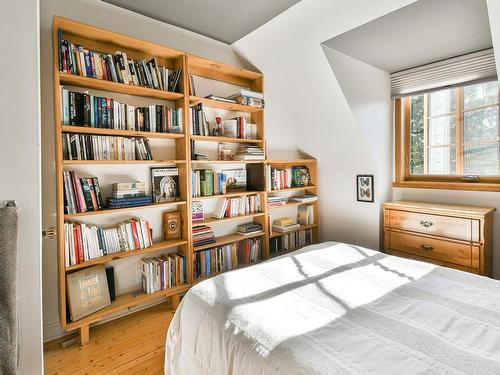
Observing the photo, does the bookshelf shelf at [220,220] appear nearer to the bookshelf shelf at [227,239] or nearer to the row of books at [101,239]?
the bookshelf shelf at [227,239]

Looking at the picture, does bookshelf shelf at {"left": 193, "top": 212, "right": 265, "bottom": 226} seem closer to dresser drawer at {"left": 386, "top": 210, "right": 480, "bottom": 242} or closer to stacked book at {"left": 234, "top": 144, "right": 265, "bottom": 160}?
stacked book at {"left": 234, "top": 144, "right": 265, "bottom": 160}

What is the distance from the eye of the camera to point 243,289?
4.81 ft

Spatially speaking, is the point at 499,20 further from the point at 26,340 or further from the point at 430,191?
the point at 26,340

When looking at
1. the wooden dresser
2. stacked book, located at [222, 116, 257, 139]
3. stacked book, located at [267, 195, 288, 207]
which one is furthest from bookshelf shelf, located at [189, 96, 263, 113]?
the wooden dresser

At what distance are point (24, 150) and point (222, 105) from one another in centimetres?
197

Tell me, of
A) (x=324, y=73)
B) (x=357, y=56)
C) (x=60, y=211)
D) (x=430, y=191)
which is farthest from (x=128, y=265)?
(x=430, y=191)

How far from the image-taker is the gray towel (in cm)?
78

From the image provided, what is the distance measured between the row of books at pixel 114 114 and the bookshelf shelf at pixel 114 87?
0.09 m

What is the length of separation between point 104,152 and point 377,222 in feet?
8.40

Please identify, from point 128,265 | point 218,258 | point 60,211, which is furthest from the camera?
point 218,258

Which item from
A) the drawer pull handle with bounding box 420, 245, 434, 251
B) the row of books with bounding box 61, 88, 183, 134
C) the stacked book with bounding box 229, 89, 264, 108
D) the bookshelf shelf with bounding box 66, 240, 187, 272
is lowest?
the drawer pull handle with bounding box 420, 245, 434, 251

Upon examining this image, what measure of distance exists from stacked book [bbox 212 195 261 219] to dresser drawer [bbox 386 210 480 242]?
51.3 inches

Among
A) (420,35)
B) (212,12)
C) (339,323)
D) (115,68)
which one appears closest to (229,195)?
→ (115,68)

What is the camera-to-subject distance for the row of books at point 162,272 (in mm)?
2234
